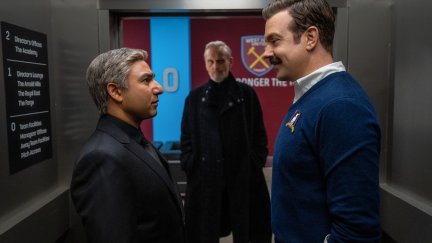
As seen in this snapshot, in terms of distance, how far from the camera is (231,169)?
279 cm

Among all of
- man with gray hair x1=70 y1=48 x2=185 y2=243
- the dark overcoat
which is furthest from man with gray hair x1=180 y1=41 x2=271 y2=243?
man with gray hair x1=70 y1=48 x2=185 y2=243

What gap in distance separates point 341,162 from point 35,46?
169 cm

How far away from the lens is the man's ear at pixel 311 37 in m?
1.22

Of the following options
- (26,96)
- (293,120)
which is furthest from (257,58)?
(293,120)

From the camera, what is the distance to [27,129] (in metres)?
1.88

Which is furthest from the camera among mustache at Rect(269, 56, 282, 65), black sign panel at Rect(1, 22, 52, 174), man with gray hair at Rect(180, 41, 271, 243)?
man with gray hair at Rect(180, 41, 271, 243)

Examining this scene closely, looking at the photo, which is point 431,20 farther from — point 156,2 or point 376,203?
point 156,2

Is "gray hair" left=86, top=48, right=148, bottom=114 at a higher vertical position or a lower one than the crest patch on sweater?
higher

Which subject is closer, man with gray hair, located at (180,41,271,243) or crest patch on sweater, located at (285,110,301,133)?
crest patch on sweater, located at (285,110,301,133)

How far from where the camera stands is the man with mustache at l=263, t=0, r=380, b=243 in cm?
104

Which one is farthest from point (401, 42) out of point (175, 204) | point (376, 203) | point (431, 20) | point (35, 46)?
point (35, 46)

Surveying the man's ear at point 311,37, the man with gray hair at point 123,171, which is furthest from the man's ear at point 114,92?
the man's ear at point 311,37

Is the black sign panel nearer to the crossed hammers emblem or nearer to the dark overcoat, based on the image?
the dark overcoat

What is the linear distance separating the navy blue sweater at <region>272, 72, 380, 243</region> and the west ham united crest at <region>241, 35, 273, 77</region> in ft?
14.0
